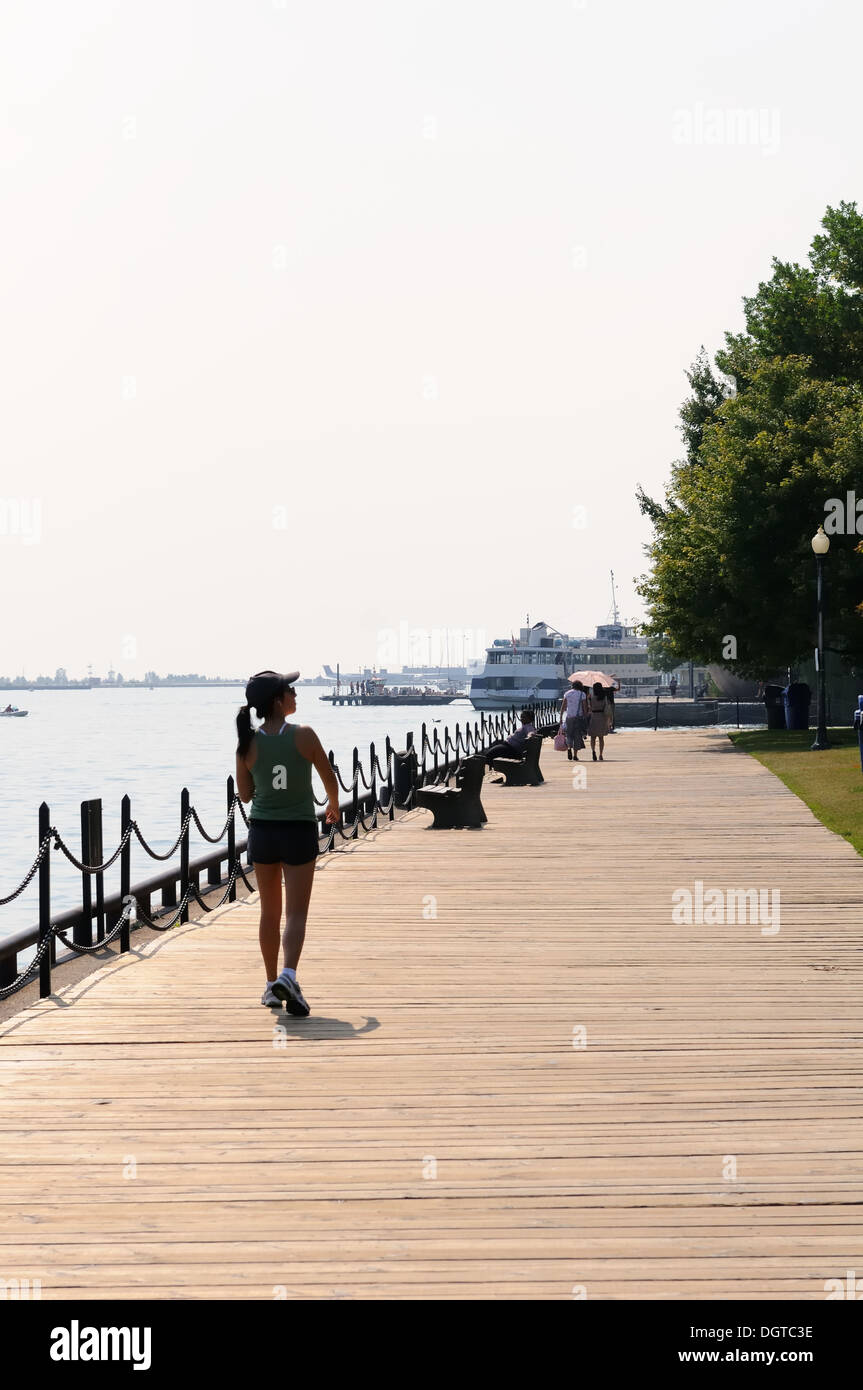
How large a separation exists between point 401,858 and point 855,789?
384 inches

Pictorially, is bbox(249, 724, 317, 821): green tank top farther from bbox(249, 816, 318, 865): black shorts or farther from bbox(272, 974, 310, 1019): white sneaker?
bbox(272, 974, 310, 1019): white sneaker

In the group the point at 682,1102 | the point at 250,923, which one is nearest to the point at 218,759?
the point at 250,923

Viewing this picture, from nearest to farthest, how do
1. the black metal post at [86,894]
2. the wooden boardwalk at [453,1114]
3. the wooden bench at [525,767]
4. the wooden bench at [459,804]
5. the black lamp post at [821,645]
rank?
1. the wooden boardwalk at [453,1114]
2. the black metal post at [86,894]
3. the wooden bench at [459,804]
4. the wooden bench at [525,767]
5. the black lamp post at [821,645]

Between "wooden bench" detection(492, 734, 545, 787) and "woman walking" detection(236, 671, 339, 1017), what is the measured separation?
65.2 feet

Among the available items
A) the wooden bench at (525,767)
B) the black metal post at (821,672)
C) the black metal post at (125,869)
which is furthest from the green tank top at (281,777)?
the black metal post at (821,672)

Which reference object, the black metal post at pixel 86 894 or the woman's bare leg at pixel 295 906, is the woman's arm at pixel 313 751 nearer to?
the woman's bare leg at pixel 295 906

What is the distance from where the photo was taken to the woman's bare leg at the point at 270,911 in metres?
8.80

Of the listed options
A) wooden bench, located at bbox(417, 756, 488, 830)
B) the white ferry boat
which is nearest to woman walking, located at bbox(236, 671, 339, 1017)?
wooden bench, located at bbox(417, 756, 488, 830)

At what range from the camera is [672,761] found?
35938mm

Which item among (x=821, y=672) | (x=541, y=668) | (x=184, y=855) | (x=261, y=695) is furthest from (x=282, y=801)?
(x=541, y=668)

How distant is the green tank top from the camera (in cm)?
857

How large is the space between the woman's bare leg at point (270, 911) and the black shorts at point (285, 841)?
122 millimetres

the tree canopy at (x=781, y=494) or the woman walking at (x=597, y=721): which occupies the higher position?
the tree canopy at (x=781, y=494)

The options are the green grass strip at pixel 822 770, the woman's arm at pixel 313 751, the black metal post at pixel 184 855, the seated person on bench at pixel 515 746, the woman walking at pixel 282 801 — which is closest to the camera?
the woman's arm at pixel 313 751
